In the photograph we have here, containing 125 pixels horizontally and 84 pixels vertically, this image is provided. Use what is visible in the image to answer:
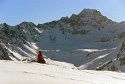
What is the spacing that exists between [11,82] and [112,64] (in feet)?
315

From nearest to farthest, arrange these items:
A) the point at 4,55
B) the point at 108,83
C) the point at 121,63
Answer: the point at 108,83
the point at 121,63
the point at 4,55

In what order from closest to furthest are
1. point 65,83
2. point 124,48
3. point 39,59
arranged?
point 65,83 < point 39,59 < point 124,48

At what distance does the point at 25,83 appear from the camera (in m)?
8.62

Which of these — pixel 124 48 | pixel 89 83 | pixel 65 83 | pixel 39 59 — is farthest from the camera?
pixel 124 48

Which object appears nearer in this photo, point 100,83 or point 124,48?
point 100,83

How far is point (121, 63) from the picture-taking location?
96.6m

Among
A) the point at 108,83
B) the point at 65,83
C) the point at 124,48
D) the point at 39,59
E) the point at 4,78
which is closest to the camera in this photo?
the point at 4,78

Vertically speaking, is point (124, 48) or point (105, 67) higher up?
point (124, 48)

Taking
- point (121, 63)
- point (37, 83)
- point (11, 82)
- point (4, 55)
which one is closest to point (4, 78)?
point (11, 82)

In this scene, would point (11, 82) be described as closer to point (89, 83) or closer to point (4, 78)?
point (4, 78)

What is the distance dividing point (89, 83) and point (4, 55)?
519 ft

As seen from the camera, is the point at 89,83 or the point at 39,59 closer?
the point at 89,83

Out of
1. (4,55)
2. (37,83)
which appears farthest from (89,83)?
(4,55)

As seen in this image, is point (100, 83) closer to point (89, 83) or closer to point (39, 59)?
point (89, 83)
